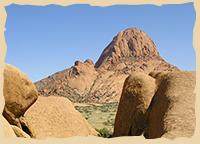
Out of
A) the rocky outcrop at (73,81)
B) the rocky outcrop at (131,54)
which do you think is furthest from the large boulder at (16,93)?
the rocky outcrop at (131,54)

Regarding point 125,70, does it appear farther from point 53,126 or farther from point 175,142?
point 175,142

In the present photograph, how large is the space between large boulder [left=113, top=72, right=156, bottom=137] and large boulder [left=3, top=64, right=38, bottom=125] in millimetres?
3626

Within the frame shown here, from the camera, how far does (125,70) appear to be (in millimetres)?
121125

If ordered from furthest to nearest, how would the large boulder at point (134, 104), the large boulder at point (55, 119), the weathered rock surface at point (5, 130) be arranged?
the large boulder at point (55, 119) → the large boulder at point (134, 104) → the weathered rock surface at point (5, 130)

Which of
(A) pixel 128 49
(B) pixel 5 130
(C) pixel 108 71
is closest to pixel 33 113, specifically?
(B) pixel 5 130

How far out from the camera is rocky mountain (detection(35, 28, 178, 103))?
4237 inches

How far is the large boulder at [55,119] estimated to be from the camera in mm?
16672

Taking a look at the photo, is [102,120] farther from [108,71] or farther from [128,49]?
[128,49]

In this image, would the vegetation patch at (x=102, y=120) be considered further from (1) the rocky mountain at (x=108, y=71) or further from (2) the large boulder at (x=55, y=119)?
(1) the rocky mountain at (x=108, y=71)

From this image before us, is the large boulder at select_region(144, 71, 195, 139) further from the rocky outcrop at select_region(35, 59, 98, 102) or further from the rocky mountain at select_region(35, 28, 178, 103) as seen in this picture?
the rocky outcrop at select_region(35, 59, 98, 102)

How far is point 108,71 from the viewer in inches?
5133

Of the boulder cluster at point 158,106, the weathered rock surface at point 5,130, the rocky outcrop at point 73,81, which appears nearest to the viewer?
the weathered rock surface at point 5,130

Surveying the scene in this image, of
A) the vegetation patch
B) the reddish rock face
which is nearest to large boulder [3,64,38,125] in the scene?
the vegetation patch

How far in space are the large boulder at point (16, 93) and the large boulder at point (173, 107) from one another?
381 cm
